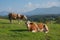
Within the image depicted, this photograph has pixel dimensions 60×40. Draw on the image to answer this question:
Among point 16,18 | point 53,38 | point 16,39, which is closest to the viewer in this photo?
point 16,39

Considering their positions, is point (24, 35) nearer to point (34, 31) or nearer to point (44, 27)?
point (34, 31)

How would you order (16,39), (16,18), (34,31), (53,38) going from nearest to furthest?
(16,39)
(53,38)
(34,31)
(16,18)

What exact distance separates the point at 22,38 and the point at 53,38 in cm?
210

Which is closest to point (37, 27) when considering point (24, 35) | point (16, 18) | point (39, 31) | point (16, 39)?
point (39, 31)

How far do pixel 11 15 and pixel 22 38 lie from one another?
17799 millimetres

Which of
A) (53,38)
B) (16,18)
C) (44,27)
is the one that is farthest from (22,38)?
(16,18)

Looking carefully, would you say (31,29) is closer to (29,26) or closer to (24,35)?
(29,26)

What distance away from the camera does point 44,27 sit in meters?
17.7

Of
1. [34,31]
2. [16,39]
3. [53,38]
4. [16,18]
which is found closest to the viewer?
[16,39]

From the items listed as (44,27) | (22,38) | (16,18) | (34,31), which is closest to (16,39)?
(22,38)

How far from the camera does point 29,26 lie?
1722 centimetres

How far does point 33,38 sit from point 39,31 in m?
3.55

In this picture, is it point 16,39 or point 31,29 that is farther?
point 31,29

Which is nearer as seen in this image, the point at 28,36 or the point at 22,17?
the point at 28,36
